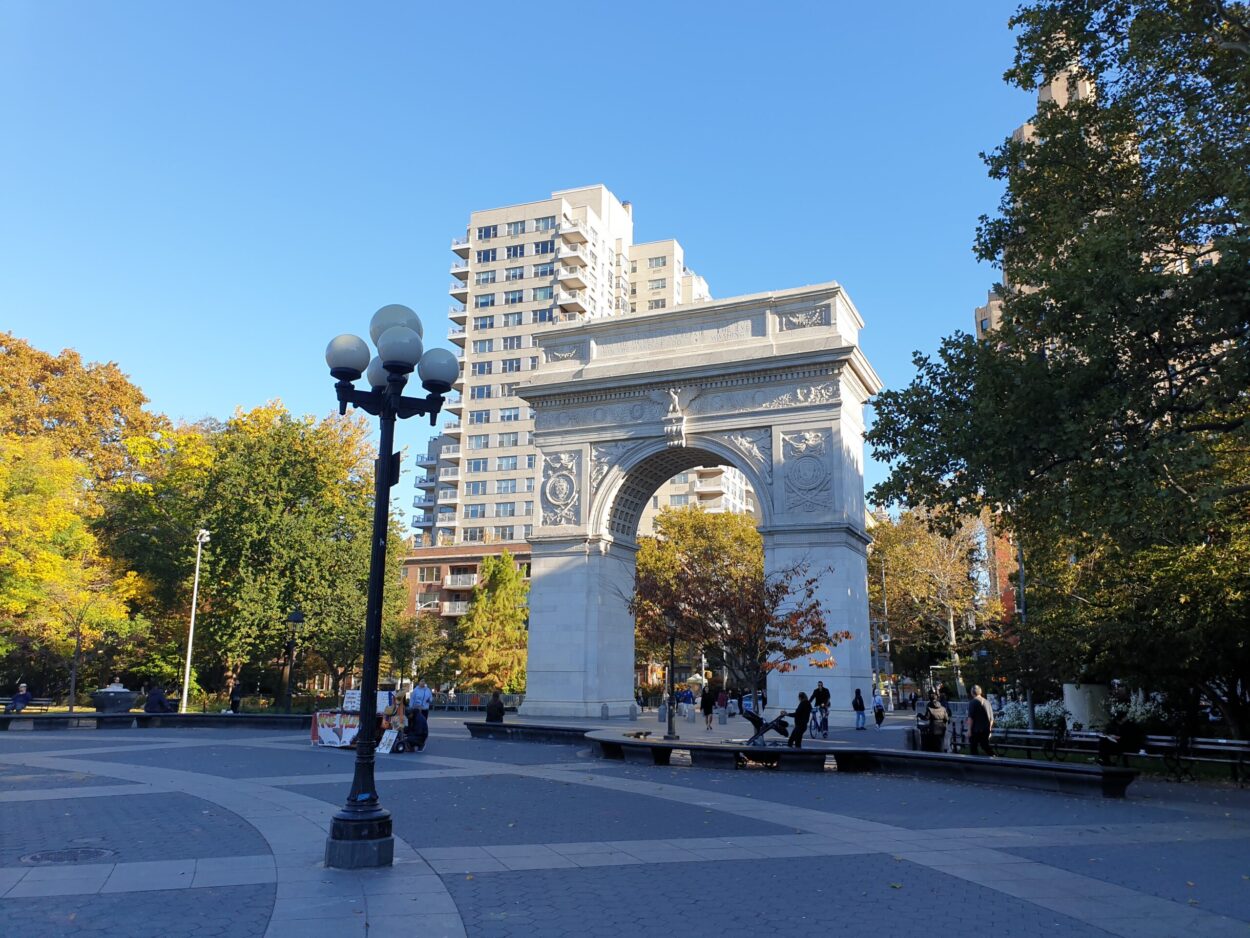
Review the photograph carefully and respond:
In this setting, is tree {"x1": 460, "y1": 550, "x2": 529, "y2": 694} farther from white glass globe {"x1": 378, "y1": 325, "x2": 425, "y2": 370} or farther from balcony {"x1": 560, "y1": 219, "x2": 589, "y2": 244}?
white glass globe {"x1": 378, "y1": 325, "x2": 425, "y2": 370}

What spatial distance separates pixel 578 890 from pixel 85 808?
7.99 meters

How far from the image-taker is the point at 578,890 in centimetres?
788

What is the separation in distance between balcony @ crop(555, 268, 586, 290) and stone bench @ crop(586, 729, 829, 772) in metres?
65.1

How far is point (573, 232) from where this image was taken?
269 ft

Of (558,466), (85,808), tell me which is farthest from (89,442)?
(85,808)

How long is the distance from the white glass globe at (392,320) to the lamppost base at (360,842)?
15.8ft

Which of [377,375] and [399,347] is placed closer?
[399,347]

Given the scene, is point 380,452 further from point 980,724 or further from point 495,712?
point 495,712

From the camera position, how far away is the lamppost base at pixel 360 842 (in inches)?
334

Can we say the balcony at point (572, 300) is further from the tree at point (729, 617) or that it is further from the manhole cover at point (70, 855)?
the manhole cover at point (70, 855)

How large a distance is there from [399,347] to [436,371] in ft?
2.40

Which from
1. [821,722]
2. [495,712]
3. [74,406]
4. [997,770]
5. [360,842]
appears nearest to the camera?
[360,842]

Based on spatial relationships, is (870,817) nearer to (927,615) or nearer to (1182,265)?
(1182,265)

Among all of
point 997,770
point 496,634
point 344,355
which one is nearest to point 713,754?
point 997,770
